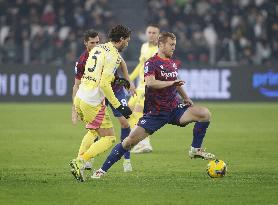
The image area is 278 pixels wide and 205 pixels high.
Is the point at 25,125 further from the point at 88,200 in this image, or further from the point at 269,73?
the point at 88,200

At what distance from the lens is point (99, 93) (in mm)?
12430

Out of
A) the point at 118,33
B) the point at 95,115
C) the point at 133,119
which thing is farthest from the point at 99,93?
the point at 133,119

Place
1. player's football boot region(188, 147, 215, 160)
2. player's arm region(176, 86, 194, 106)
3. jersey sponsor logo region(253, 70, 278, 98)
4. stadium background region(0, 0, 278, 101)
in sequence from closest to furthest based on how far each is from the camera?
player's football boot region(188, 147, 215, 160)
player's arm region(176, 86, 194, 106)
jersey sponsor logo region(253, 70, 278, 98)
stadium background region(0, 0, 278, 101)

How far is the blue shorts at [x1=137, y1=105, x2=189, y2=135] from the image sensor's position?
12289mm

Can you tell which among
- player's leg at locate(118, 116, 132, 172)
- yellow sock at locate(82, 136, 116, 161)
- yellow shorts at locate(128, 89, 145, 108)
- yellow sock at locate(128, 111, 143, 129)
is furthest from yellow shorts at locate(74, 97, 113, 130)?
yellow shorts at locate(128, 89, 145, 108)

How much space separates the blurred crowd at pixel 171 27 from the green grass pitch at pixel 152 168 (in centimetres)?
632

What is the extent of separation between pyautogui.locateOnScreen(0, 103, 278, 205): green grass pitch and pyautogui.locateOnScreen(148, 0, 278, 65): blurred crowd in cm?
633

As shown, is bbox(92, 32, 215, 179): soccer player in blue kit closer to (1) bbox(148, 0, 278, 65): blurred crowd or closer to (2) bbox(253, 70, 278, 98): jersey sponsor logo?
(2) bbox(253, 70, 278, 98): jersey sponsor logo

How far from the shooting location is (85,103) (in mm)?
12438

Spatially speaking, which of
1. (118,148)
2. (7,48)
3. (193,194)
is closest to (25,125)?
(7,48)

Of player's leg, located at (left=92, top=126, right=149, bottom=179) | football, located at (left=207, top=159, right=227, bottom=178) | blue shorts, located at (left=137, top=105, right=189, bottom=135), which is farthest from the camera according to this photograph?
blue shorts, located at (left=137, top=105, right=189, bottom=135)

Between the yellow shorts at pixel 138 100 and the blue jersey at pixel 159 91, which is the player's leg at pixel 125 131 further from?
the yellow shorts at pixel 138 100

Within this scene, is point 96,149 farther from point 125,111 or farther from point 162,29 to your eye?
point 162,29

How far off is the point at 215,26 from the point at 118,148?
20.4 meters
